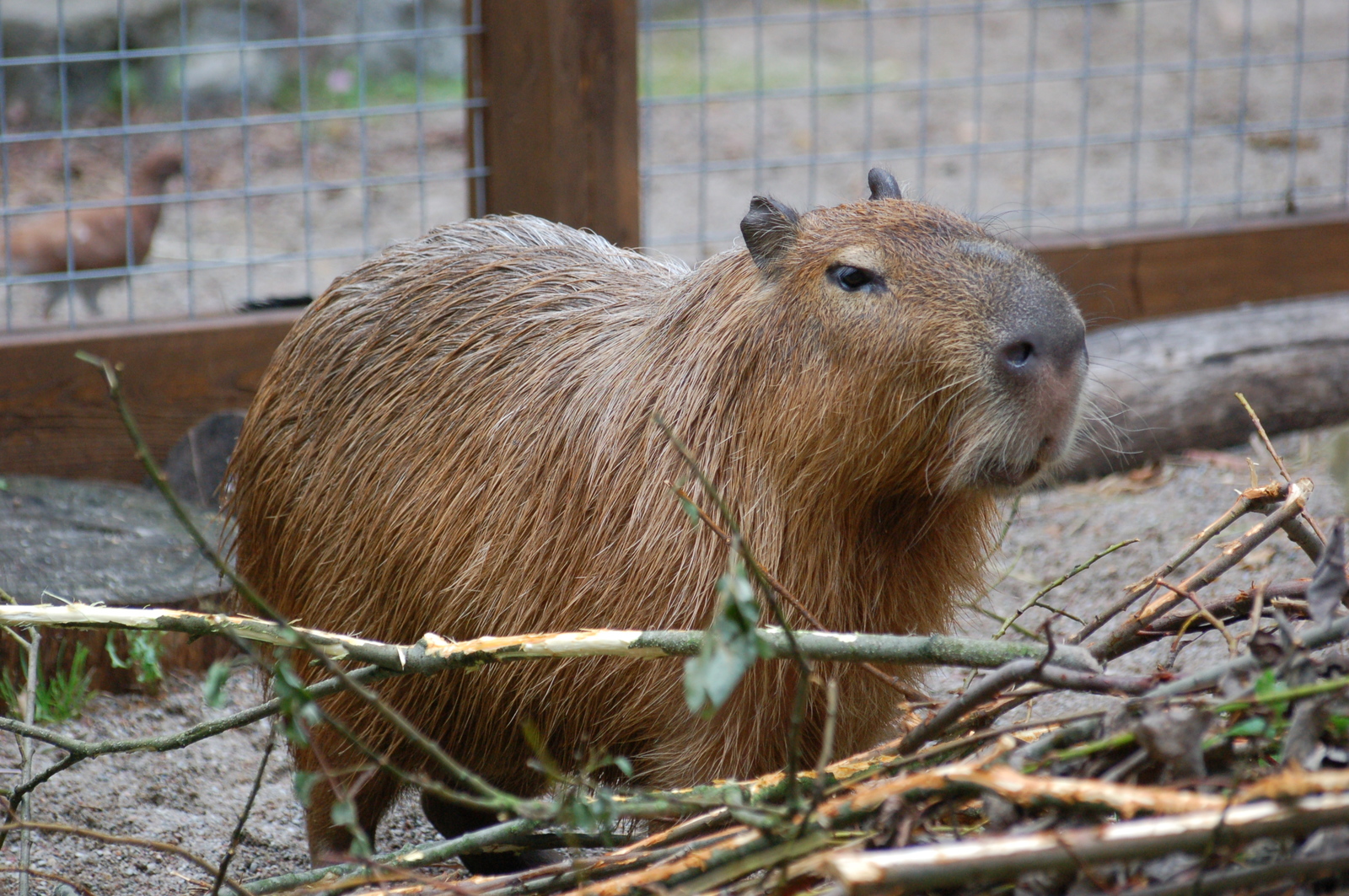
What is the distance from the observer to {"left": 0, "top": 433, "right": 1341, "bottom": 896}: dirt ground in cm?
280

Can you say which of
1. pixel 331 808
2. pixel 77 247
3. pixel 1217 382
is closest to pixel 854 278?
pixel 331 808

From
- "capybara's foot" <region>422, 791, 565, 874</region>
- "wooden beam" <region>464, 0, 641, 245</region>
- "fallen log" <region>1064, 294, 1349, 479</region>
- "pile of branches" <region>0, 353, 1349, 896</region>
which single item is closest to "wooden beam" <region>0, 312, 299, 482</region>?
"wooden beam" <region>464, 0, 641, 245</region>

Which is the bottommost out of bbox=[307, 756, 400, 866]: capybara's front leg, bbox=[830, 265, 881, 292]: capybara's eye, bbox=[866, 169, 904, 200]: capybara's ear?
bbox=[307, 756, 400, 866]: capybara's front leg

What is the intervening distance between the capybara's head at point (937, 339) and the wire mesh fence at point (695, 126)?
2558 millimetres

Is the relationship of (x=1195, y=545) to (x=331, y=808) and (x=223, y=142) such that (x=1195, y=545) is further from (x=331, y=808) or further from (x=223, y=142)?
(x=223, y=142)

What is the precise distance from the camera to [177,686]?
144 inches

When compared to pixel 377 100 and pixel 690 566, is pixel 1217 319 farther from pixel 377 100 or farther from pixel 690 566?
pixel 377 100

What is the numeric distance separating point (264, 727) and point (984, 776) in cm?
254

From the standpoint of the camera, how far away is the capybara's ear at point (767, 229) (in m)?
2.21

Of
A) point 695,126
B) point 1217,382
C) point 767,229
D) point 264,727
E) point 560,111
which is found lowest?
point 264,727

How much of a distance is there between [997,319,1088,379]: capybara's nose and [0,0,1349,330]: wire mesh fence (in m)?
2.81

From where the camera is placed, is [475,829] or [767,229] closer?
[767,229]

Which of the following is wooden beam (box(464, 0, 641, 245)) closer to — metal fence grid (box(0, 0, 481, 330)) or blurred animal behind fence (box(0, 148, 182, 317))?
metal fence grid (box(0, 0, 481, 330))

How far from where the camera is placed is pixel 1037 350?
1.98 metres
